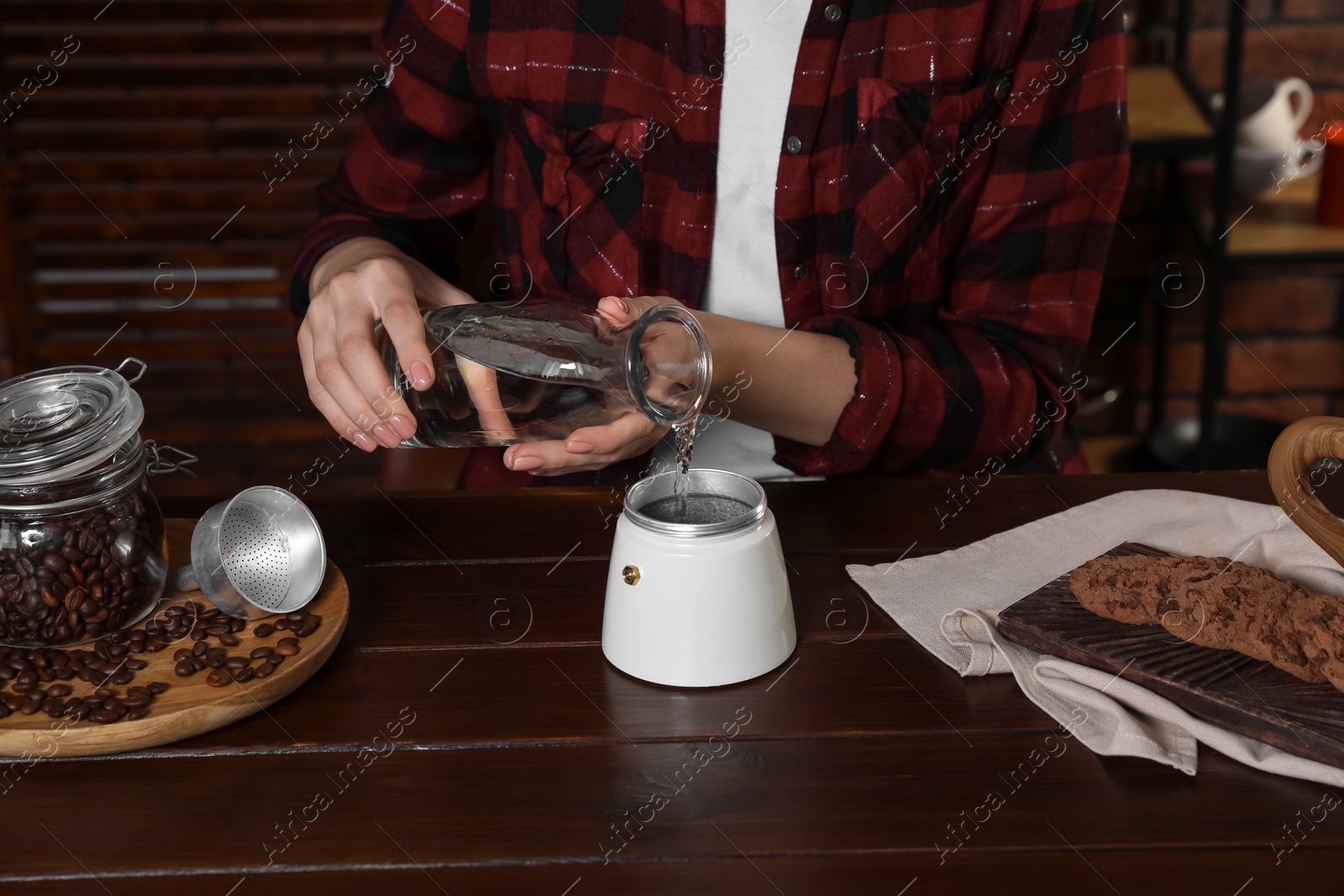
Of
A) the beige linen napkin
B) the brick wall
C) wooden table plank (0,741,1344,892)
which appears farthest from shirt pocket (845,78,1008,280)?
the brick wall

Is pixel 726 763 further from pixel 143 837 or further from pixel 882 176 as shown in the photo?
pixel 882 176

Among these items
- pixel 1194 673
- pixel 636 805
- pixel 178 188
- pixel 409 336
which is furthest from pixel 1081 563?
pixel 178 188

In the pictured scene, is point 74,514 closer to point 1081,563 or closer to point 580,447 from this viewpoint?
point 580,447

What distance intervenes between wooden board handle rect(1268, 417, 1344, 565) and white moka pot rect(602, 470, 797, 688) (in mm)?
329

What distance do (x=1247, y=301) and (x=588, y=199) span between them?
4.94 feet

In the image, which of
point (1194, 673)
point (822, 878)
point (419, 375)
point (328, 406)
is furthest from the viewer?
point (328, 406)

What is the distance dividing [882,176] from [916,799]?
2.31 ft

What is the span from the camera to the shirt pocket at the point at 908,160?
120 cm

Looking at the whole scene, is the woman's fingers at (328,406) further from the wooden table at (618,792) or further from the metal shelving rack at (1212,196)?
the metal shelving rack at (1212,196)

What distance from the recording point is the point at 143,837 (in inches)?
26.8

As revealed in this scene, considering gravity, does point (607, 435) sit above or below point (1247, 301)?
above

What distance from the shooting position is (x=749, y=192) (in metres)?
1.24

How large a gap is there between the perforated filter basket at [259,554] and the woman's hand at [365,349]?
8 centimetres

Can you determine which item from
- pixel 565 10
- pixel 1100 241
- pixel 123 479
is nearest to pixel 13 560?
pixel 123 479
